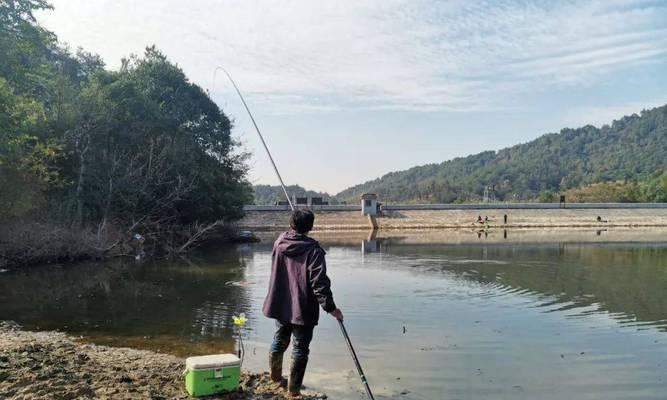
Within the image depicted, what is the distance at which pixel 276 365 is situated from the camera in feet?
20.2

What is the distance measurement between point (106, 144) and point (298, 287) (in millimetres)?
24566

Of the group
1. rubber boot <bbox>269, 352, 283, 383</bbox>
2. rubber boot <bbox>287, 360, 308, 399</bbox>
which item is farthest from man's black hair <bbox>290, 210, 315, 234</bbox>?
rubber boot <bbox>269, 352, 283, 383</bbox>

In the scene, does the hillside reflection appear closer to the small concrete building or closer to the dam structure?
the dam structure

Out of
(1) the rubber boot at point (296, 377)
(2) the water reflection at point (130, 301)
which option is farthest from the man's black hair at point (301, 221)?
(2) the water reflection at point (130, 301)

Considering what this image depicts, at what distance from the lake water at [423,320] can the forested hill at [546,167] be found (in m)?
81.1

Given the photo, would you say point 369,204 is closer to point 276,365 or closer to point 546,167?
point 276,365

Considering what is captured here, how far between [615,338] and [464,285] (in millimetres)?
6270

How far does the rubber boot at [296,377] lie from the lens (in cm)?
579

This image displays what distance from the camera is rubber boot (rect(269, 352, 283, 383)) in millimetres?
6121

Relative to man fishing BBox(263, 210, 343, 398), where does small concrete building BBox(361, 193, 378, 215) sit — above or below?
above

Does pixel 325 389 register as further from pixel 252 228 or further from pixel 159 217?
pixel 252 228

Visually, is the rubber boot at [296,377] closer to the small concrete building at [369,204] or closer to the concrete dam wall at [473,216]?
the concrete dam wall at [473,216]

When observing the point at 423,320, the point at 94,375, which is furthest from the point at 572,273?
the point at 94,375

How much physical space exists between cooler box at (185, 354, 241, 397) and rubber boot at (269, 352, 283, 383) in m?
0.52
